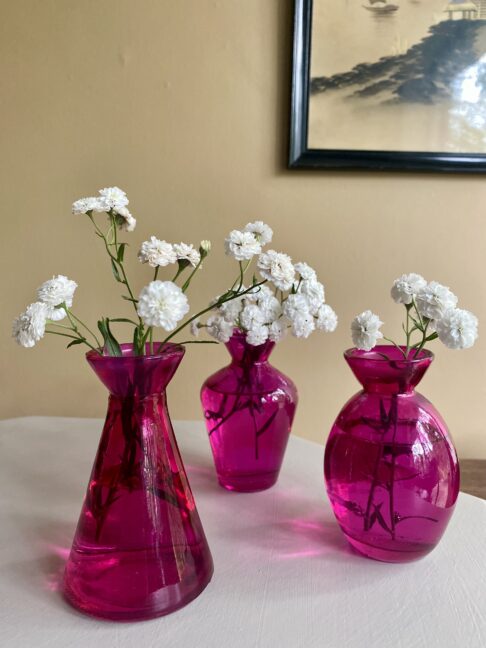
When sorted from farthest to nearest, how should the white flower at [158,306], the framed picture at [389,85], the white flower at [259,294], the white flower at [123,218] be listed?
the framed picture at [389,85]
the white flower at [259,294]
the white flower at [123,218]
the white flower at [158,306]

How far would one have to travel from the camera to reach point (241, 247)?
533mm

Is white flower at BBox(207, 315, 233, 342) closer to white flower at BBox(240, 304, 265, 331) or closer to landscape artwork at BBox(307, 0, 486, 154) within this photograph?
white flower at BBox(240, 304, 265, 331)

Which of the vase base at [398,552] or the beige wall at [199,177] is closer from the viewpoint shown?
the vase base at [398,552]

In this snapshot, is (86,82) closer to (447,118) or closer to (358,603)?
(447,118)

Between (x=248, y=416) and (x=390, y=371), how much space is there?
227 millimetres

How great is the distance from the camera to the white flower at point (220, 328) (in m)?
0.63

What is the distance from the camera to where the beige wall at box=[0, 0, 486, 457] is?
1.06m

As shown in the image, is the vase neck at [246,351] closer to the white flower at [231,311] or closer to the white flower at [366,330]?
the white flower at [231,311]

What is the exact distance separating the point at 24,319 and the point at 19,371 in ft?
2.60

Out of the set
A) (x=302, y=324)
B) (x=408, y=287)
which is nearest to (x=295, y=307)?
(x=302, y=324)

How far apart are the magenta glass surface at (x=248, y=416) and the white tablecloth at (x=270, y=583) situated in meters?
0.03

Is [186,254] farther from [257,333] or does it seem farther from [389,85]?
[389,85]

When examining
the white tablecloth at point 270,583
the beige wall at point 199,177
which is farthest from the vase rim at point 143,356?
the beige wall at point 199,177

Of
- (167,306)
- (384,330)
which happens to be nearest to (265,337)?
(167,306)
